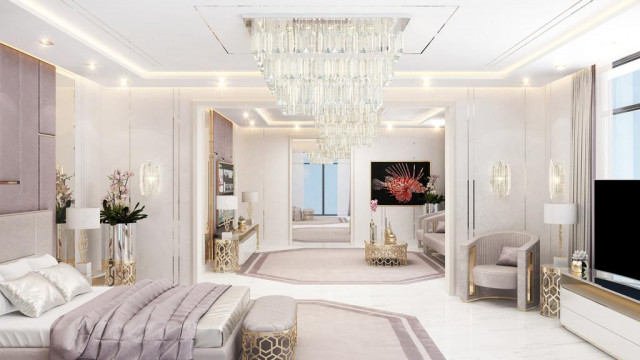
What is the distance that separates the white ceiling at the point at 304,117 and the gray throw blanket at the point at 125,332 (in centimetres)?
523

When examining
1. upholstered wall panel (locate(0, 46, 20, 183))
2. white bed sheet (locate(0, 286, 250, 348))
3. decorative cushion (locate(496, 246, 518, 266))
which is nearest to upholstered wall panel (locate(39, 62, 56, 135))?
upholstered wall panel (locate(0, 46, 20, 183))

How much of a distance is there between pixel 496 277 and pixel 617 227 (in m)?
1.55

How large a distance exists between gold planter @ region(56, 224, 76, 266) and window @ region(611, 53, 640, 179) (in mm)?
5878

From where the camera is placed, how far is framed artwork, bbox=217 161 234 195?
868 cm

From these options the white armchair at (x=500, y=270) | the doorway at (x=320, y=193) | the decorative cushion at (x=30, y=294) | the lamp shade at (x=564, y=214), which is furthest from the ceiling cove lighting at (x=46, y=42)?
the doorway at (x=320, y=193)

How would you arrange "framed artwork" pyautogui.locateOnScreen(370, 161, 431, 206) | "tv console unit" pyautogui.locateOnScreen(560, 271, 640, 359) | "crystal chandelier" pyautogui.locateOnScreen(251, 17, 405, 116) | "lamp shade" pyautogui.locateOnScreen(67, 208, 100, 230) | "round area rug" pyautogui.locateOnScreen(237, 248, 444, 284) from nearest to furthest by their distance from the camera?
"crystal chandelier" pyautogui.locateOnScreen(251, 17, 405, 116)
"tv console unit" pyautogui.locateOnScreen(560, 271, 640, 359)
"lamp shade" pyautogui.locateOnScreen(67, 208, 100, 230)
"round area rug" pyautogui.locateOnScreen(237, 248, 444, 284)
"framed artwork" pyautogui.locateOnScreen(370, 161, 431, 206)

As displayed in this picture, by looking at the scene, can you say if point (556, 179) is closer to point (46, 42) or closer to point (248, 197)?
point (46, 42)

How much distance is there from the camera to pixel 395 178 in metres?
10.8

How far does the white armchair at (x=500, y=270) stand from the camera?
5.34 m

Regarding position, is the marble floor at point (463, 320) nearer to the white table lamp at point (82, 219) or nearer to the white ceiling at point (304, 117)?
the white table lamp at point (82, 219)

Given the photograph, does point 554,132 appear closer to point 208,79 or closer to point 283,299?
point 283,299

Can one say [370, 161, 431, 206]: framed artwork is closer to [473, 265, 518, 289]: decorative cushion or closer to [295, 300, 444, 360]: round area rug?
[473, 265, 518, 289]: decorative cushion

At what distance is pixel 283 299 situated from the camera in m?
4.11

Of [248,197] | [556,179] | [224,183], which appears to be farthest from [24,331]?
[248,197]
